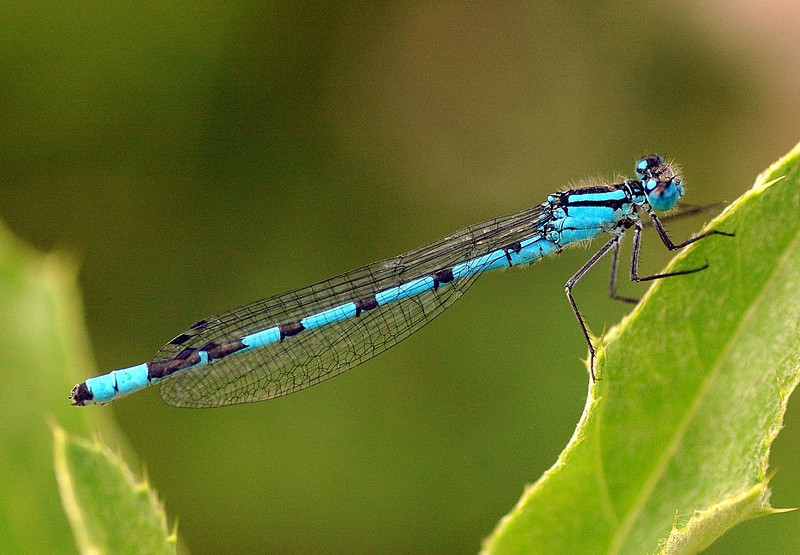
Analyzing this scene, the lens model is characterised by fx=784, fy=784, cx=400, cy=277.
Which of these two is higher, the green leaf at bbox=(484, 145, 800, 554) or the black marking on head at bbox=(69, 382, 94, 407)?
the black marking on head at bbox=(69, 382, 94, 407)

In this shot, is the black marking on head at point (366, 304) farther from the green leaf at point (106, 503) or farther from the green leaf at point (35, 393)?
the green leaf at point (106, 503)

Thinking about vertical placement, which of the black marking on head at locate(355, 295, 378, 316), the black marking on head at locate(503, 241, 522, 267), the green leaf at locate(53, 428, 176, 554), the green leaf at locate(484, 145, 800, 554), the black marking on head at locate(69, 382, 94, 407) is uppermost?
the black marking on head at locate(355, 295, 378, 316)

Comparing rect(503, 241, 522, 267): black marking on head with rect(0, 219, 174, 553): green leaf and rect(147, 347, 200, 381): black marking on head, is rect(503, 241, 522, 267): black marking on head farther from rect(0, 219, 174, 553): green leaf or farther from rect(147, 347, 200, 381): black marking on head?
rect(0, 219, 174, 553): green leaf

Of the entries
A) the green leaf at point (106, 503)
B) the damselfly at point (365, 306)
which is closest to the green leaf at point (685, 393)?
the green leaf at point (106, 503)

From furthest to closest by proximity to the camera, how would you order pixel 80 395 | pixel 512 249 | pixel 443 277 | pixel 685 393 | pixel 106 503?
1. pixel 443 277
2. pixel 512 249
3. pixel 80 395
4. pixel 685 393
5. pixel 106 503

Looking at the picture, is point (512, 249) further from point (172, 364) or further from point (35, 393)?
point (35, 393)

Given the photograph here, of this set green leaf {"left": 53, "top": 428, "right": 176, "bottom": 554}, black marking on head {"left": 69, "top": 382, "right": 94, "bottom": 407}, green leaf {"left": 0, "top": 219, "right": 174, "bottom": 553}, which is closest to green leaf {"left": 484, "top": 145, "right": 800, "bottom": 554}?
green leaf {"left": 53, "top": 428, "right": 176, "bottom": 554}

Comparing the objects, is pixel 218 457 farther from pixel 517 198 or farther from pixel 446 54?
pixel 446 54

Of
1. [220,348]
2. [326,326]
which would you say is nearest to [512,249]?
[326,326]
